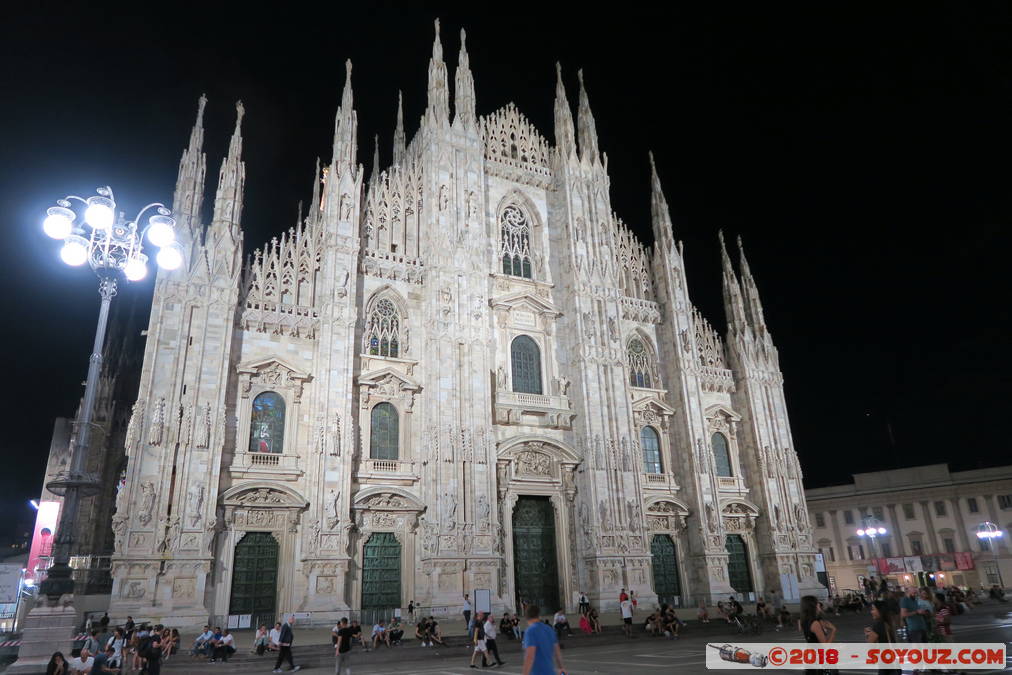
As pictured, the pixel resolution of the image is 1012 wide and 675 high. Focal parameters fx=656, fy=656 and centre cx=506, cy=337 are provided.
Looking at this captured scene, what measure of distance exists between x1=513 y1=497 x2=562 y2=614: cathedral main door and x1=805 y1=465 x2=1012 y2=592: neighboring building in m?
30.6

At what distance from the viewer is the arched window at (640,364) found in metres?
34.3

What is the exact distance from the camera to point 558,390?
103 feet

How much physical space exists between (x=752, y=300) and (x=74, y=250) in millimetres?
33272

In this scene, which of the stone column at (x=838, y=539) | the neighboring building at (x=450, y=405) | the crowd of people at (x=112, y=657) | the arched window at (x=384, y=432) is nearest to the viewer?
the crowd of people at (x=112, y=657)

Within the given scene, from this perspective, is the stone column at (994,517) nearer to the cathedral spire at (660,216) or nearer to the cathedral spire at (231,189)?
the cathedral spire at (660,216)

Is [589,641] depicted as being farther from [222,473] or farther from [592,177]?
[592,177]

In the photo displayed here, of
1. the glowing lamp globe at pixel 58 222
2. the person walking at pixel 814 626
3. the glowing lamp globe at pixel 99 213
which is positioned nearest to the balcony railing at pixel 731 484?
the person walking at pixel 814 626

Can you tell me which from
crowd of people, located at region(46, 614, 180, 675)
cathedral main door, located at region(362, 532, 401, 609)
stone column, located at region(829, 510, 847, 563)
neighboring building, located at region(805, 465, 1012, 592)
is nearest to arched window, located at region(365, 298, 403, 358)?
cathedral main door, located at region(362, 532, 401, 609)

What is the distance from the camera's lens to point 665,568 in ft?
102

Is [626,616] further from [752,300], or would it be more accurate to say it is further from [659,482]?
[752,300]

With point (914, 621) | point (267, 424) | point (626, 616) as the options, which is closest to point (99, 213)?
point (267, 424)

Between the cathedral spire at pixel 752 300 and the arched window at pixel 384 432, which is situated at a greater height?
the cathedral spire at pixel 752 300

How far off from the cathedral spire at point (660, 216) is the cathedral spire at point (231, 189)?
21.8 meters

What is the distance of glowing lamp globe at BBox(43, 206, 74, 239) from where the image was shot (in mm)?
15038
